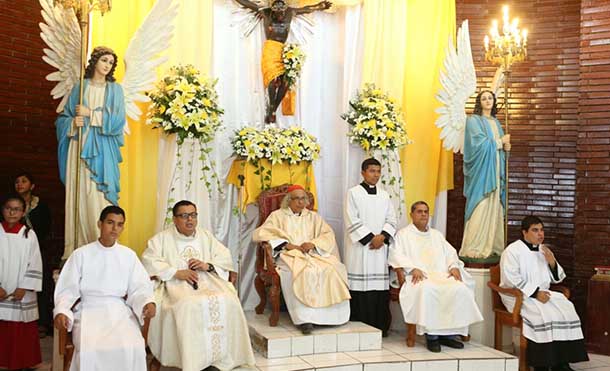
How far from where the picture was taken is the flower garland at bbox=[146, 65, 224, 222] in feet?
21.6

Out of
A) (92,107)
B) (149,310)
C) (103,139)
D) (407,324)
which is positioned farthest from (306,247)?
(92,107)

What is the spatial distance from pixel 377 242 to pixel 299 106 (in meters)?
2.28

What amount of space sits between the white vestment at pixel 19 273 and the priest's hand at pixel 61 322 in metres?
1.42

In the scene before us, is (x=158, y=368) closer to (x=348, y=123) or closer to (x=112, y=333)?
(x=112, y=333)

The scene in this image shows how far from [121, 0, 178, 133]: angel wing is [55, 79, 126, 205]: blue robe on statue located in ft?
0.50

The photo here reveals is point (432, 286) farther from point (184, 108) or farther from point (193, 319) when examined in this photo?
point (184, 108)

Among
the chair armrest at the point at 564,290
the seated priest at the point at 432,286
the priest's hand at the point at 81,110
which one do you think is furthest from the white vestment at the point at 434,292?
the priest's hand at the point at 81,110

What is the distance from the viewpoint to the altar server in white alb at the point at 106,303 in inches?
191

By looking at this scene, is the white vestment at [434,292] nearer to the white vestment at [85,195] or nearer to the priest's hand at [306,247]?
the priest's hand at [306,247]

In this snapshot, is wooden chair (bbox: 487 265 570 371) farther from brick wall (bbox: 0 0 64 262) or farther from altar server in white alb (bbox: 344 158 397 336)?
brick wall (bbox: 0 0 64 262)

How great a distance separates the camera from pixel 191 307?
5.47 m

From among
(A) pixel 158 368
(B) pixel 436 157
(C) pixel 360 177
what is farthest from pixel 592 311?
(A) pixel 158 368

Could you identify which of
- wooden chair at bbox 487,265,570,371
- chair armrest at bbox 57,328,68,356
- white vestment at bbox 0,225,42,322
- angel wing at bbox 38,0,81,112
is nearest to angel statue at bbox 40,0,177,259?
angel wing at bbox 38,0,81,112

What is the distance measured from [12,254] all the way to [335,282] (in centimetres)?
294
